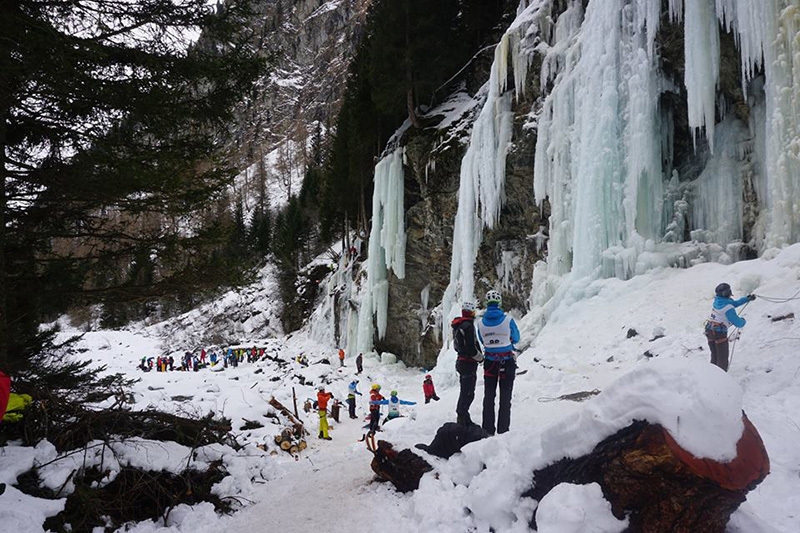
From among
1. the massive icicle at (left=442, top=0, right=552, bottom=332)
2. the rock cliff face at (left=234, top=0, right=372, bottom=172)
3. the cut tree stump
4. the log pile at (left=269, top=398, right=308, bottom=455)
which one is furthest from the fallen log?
the rock cliff face at (left=234, top=0, right=372, bottom=172)

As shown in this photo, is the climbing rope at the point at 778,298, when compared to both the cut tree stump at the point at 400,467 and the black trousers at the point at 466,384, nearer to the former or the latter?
the black trousers at the point at 466,384

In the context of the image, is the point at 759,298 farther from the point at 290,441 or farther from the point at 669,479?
the point at 290,441

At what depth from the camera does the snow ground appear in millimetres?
2451

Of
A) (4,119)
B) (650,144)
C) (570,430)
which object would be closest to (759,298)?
(650,144)

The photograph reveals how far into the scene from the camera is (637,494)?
236 centimetres

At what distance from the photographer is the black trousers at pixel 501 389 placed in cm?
479

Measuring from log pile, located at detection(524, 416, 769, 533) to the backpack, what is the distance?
240cm

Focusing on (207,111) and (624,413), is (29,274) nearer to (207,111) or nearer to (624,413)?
(207,111)

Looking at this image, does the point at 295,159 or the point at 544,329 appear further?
the point at 295,159

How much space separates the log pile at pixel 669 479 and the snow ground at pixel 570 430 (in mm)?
82

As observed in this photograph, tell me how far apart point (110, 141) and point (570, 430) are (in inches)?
213

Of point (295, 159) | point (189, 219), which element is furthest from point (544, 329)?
point (295, 159)

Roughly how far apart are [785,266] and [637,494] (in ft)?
22.9

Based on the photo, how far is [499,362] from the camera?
4.86 metres
